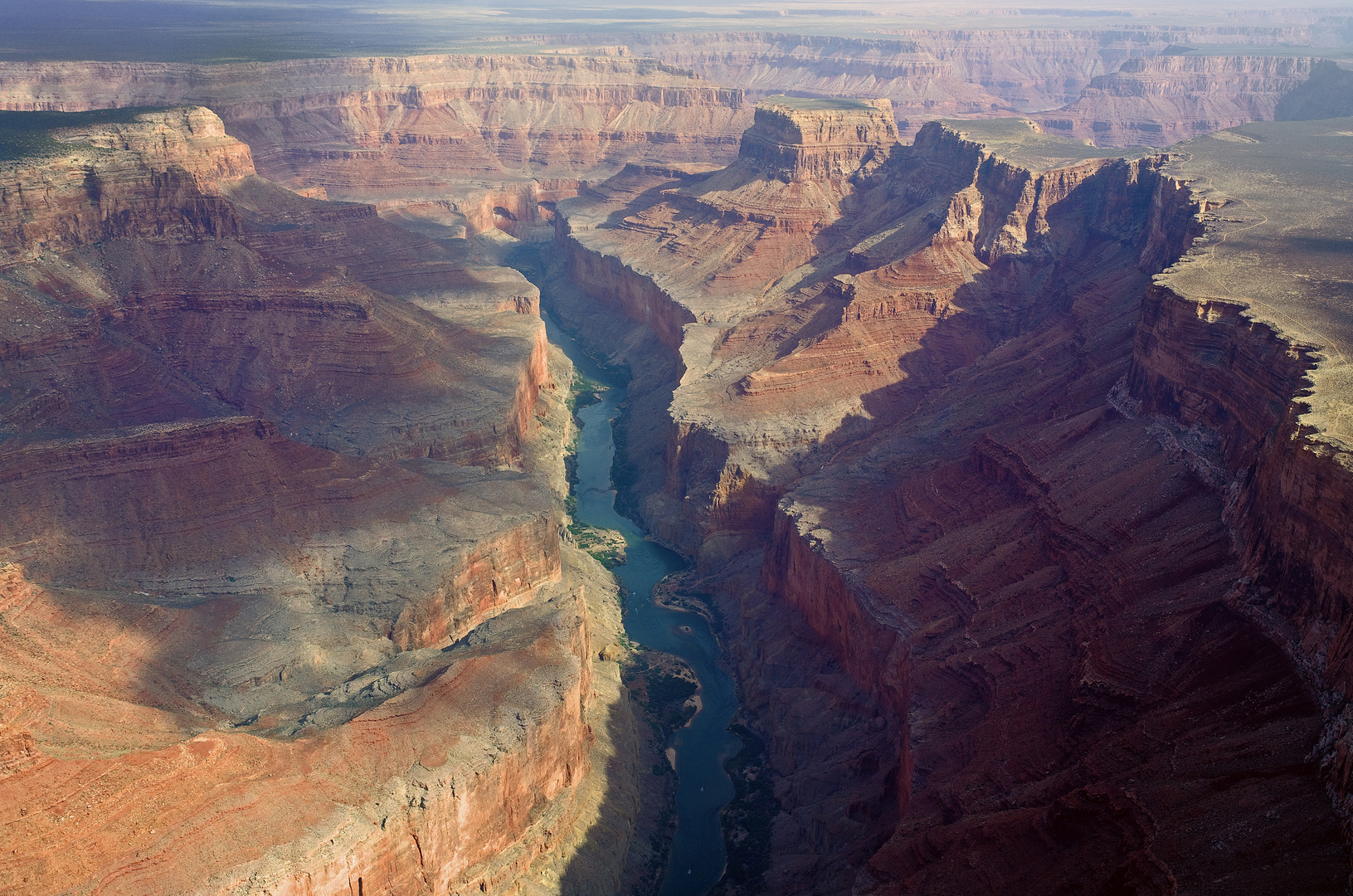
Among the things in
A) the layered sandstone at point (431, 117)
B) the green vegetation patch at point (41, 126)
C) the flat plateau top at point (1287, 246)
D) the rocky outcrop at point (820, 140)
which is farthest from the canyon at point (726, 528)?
the layered sandstone at point (431, 117)

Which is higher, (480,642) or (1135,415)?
(1135,415)

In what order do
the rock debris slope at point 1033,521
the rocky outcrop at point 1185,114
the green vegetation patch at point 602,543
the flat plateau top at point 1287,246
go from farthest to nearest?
the rocky outcrop at point 1185,114
the green vegetation patch at point 602,543
the flat plateau top at point 1287,246
the rock debris slope at point 1033,521

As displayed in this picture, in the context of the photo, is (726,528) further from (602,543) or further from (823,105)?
(823,105)

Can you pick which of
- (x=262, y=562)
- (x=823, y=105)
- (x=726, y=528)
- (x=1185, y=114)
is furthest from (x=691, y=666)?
(x=1185, y=114)

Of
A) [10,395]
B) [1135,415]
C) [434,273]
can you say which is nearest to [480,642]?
[1135,415]

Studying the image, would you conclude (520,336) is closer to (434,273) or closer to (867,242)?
(434,273)

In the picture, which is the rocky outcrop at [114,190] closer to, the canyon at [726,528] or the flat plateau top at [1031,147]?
the canyon at [726,528]
